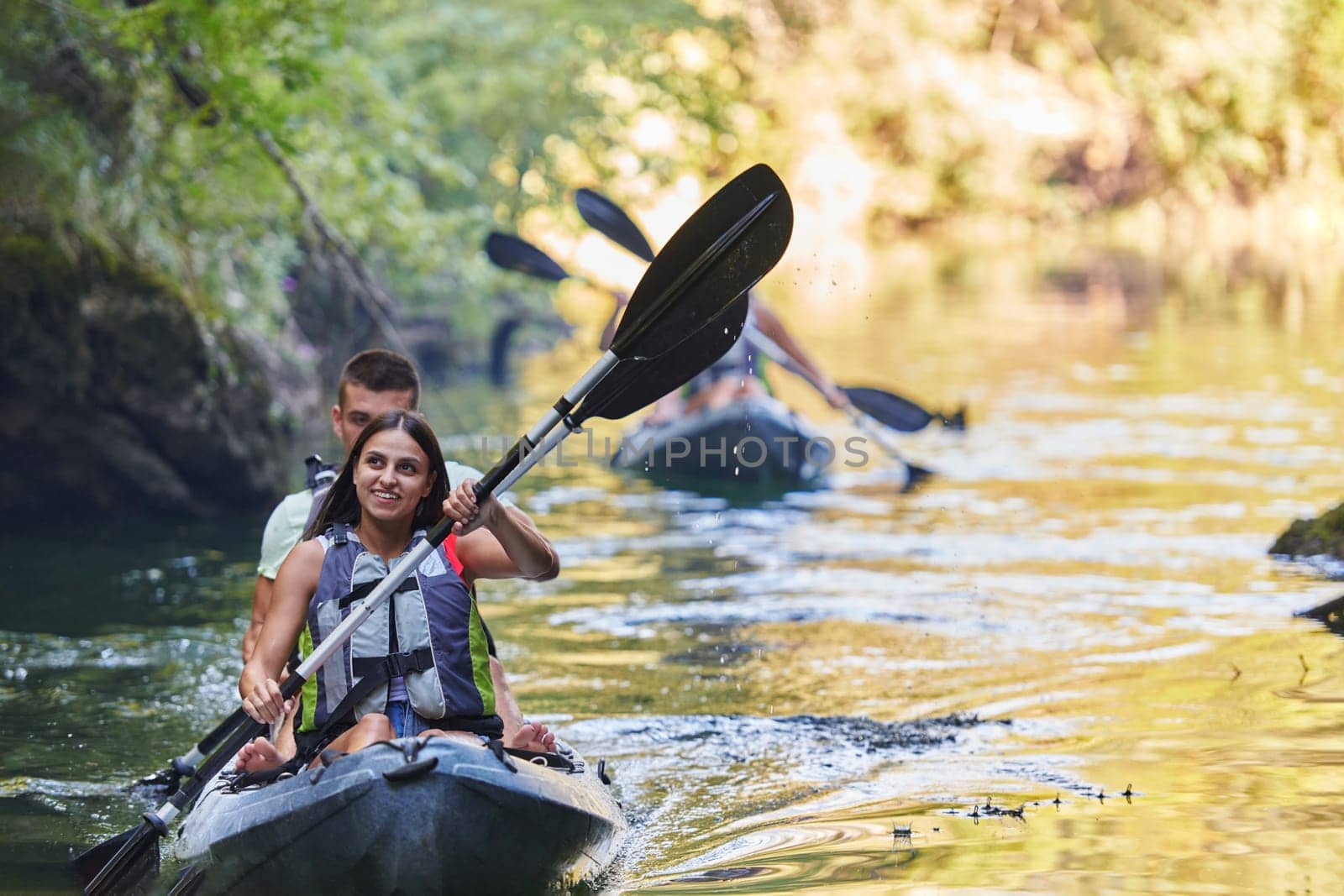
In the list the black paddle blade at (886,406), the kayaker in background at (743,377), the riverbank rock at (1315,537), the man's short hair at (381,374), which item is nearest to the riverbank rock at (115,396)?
the kayaker in background at (743,377)

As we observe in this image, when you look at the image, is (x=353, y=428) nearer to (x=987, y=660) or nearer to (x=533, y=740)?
(x=533, y=740)

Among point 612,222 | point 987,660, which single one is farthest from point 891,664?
point 612,222

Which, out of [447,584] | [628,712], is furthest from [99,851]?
[628,712]

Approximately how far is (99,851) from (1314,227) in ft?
125

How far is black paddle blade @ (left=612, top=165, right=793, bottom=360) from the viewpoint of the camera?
13.4 feet

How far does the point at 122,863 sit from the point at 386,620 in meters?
0.99

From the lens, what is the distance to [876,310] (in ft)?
→ 71.6

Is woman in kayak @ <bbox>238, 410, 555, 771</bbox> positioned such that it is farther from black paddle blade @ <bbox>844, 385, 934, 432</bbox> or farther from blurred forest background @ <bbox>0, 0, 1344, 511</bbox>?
black paddle blade @ <bbox>844, 385, 934, 432</bbox>

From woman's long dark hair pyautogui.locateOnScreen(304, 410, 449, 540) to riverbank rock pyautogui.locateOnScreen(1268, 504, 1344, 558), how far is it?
4.95 m

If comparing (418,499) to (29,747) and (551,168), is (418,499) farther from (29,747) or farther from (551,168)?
(551,168)

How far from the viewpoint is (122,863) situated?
414cm

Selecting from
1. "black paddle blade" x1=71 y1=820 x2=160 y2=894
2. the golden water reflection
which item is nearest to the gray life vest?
"black paddle blade" x1=71 y1=820 x2=160 y2=894

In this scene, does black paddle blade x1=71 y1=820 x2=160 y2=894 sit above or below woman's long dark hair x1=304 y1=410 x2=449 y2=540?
below

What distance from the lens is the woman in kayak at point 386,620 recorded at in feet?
12.4
